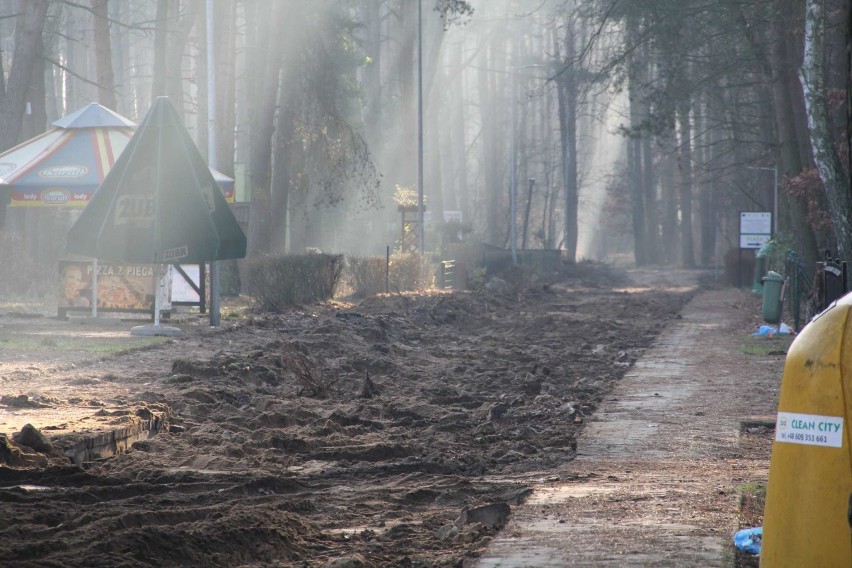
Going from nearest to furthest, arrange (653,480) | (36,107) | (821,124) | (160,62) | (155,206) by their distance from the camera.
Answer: (653,480) → (155,206) → (821,124) → (36,107) → (160,62)

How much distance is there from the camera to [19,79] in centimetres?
2719

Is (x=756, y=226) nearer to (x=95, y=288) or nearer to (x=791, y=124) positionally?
(x=791, y=124)

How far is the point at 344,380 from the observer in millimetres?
13953

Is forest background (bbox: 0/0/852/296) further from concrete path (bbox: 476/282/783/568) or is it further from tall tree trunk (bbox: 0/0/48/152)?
concrete path (bbox: 476/282/783/568)

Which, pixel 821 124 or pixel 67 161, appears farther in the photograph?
pixel 67 161

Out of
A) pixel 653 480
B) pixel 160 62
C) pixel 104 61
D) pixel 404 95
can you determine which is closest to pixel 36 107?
pixel 104 61

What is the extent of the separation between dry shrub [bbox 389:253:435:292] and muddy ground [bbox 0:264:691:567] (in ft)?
41.5

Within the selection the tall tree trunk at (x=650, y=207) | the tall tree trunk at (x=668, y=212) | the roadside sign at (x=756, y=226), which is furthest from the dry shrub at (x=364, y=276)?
the tall tree trunk at (x=668, y=212)

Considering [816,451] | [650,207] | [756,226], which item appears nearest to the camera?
[816,451]

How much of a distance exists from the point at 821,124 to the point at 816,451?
53.4ft

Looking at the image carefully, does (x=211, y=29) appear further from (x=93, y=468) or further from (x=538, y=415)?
(x=93, y=468)

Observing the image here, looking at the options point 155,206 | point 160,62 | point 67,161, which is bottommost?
point 155,206

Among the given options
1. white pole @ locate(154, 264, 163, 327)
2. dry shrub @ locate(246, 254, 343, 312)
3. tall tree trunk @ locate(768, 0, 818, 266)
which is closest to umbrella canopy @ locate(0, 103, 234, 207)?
white pole @ locate(154, 264, 163, 327)

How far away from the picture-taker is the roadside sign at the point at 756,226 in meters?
36.6
